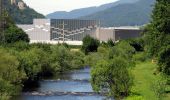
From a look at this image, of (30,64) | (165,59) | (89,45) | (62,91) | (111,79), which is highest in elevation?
(165,59)

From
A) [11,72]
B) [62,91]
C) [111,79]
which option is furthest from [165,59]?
[62,91]

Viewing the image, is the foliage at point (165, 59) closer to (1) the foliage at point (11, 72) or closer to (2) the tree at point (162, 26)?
(2) the tree at point (162, 26)

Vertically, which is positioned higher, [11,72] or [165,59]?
[165,59]

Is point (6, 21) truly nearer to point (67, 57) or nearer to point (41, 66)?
point (67, 57)

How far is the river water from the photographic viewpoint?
5653 cm

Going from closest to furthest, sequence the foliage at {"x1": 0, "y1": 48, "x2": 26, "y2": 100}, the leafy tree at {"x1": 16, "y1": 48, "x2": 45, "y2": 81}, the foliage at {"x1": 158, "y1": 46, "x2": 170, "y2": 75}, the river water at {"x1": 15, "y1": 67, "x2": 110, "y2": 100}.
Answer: the foliage at {"x1": 158, "y1": 46, "x2": 170, "y2": 75} → the river water at {"x1": 15, "y1": 67, "x2": 110, "y2": 100} → the foliage at {"x1": 0, "y1": 48, "x2": 26, "y2": 100} → the leafy tree at {"x1": 16, "y1": 48, "x2": 45, "y2": 81}

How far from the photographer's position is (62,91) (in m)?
63.8

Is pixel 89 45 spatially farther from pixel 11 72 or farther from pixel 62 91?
pixel 11 72

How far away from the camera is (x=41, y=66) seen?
82812mm

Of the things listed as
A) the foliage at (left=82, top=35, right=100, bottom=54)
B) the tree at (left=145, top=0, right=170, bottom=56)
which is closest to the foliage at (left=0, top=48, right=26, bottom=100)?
the tree at (left=145, top=0, right=170, bottom=56)

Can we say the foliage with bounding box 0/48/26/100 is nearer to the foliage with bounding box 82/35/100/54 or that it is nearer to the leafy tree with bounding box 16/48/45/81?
the leafy tree with bounding box 16/48/45/81

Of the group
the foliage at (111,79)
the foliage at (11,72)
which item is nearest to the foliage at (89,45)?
the foliage at (11,72)

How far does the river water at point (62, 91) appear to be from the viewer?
56.5m

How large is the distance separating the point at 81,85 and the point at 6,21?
280ft
